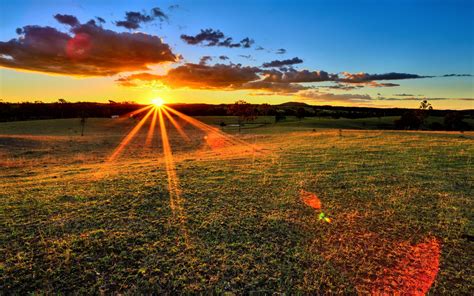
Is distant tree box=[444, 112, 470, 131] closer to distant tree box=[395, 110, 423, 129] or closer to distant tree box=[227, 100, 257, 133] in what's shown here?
distant tree box=[395, 110, 423, 129]

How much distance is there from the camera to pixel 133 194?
Answer: 1022 cm

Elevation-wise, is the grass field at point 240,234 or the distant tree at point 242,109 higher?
the distant tree at point 242,109

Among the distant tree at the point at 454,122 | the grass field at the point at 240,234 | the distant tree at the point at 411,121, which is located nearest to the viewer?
the grass field at the point at 240,234

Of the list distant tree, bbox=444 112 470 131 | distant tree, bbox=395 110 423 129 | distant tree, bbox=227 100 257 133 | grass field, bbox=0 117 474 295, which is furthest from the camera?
distant tree, bbox=444 112 470 131

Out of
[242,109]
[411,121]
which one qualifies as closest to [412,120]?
[411,121]

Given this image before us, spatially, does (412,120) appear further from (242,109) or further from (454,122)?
(242,109)

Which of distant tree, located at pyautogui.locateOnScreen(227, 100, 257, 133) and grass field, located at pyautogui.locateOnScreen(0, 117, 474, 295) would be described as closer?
grass field, located at pyautogui.locateOnScreen(0, 117, 474, 295)

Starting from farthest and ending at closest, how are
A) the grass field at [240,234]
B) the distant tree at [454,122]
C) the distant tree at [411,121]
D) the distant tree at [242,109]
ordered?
1. the distant tree at [454,122]
2. the distant tree at [411,121]
3. the distant tree at [242,109]
4. the grass field at [240,234]

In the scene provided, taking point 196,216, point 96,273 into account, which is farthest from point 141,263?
point 196,216

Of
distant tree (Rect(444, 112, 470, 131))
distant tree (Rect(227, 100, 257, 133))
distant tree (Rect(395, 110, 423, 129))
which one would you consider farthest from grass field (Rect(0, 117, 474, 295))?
distant tree (Rect(444, 112, 470, 131))

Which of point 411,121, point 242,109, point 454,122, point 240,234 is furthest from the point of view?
point 454,122

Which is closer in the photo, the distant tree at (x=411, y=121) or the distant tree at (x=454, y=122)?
the distant tree at (x=411, y=121)

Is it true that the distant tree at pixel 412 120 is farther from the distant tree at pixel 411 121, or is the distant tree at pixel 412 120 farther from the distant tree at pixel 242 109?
the distant tree at pixel 242 109

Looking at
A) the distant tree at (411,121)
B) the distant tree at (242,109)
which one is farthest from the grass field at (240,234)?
the distant tree at (411,121)
